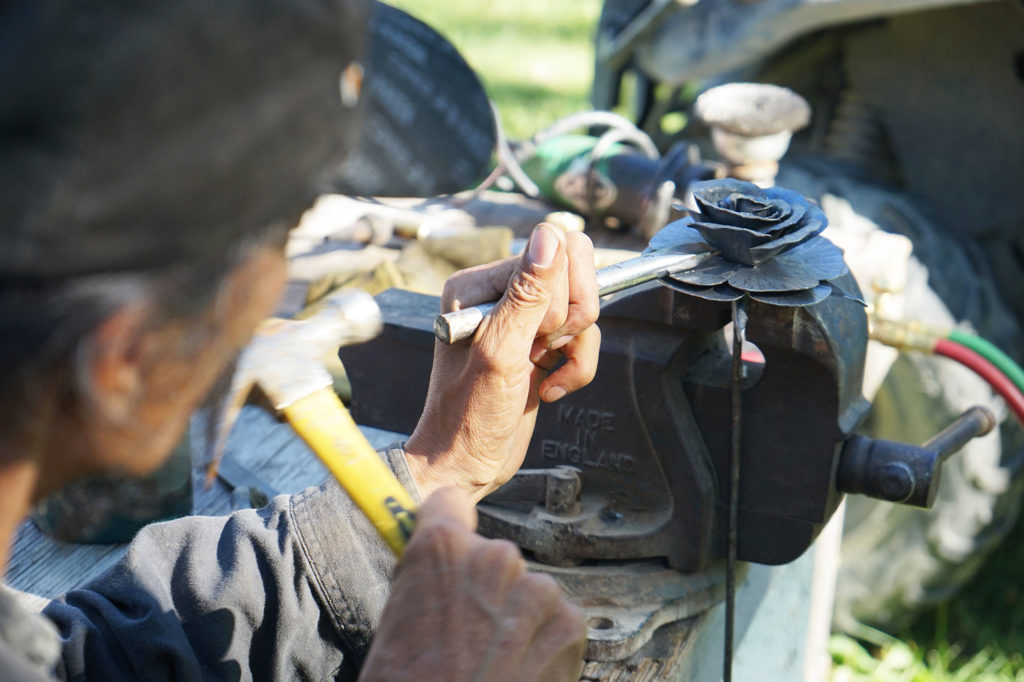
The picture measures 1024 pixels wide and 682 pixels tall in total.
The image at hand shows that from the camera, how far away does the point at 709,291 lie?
122 cm

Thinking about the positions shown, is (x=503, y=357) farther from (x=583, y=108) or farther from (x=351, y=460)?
(x=583, y=108)

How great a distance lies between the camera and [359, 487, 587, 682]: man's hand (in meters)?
0.81

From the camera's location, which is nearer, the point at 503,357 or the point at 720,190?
the point at 503,357

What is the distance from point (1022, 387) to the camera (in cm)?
179

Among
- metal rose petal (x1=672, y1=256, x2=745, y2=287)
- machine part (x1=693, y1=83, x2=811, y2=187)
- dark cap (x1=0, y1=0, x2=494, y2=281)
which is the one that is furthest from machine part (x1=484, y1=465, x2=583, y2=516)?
machine part (x1=693, y1=83, x2=811, y2=187)

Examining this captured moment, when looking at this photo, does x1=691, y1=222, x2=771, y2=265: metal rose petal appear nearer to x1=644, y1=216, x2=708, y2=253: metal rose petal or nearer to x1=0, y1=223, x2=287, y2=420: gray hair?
x1=644, y1=216, x2=708, y2=253: metal rose petal

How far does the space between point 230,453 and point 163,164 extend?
115 cm

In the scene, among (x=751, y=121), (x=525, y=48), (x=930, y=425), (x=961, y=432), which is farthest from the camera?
(x=525, y=48)

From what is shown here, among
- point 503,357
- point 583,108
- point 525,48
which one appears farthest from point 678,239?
point 525,48

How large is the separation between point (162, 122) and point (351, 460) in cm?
51

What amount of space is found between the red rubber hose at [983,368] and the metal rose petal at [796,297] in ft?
1.91

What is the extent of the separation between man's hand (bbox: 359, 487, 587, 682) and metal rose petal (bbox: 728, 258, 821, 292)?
1.66ft

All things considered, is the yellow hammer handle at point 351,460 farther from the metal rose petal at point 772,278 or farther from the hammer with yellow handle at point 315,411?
the metal rose petal at point 772,278

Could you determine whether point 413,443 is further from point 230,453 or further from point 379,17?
point 379,17
